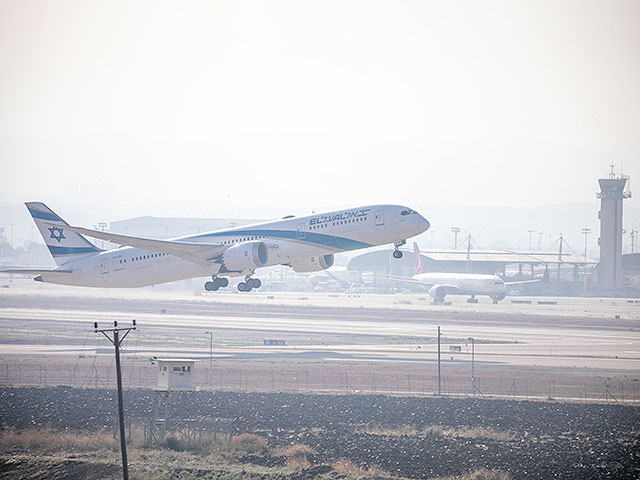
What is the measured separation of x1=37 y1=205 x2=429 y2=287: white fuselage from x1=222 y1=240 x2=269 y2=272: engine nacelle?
2.81ft

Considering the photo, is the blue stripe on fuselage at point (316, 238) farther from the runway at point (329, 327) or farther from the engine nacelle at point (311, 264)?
the runway at point (329, 327)

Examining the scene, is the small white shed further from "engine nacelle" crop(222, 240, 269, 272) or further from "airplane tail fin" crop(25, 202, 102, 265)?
"airplane tail fin" crop(25, 202, 102, 265)

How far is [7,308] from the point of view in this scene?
117 meters

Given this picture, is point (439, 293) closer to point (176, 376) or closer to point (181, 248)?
point (181, 248)

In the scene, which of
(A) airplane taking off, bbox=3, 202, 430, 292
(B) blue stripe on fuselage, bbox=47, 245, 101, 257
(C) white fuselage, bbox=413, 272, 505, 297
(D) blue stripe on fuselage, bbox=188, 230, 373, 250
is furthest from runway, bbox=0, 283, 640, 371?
(D) blue stripe on fuselage, bbox=188, 230, 373, 250

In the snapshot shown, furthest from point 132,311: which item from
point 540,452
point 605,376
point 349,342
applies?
point 540,452

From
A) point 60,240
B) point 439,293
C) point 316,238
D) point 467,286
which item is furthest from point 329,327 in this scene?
point 467,286

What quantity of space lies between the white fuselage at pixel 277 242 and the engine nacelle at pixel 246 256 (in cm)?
86

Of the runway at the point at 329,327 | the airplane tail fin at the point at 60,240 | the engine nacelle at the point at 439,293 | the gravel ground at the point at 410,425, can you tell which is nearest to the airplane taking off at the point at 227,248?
the airplane tail fin at the point at 60,240

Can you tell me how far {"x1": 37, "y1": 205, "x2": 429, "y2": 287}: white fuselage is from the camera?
56.9m

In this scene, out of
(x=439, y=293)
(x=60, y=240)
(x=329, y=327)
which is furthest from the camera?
(x=439, y=293)

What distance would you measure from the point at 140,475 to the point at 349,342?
4511 centimetres

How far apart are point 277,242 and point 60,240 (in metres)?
24.2

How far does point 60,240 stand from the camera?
2891 inches
